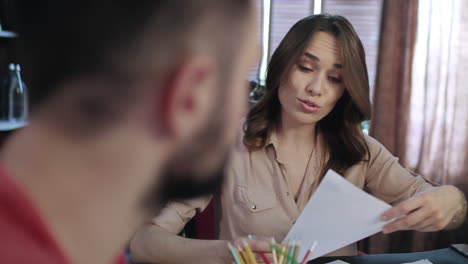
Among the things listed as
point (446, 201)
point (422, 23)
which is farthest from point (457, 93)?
point (446, 201)

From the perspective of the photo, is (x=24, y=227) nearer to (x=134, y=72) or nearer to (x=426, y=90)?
(x=134, y=72)

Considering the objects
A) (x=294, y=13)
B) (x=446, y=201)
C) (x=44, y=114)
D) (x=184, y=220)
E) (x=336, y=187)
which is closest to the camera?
(x=44, y=114)

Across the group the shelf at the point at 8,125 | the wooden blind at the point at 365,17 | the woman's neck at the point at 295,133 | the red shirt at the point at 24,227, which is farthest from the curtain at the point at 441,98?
the red shirt at the point at 24,227

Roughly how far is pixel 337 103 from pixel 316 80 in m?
0.22

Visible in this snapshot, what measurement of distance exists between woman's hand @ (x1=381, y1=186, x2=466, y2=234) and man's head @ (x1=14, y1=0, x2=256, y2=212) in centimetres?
75

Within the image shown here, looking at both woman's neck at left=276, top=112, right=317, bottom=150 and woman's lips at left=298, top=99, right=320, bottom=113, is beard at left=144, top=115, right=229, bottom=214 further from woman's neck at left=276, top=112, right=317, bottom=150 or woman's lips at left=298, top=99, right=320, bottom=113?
woman's neck at left=276, top=112, right=317, bottom=150

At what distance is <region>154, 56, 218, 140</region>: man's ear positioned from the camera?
1.10 ft

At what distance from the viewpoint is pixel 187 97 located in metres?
0.34

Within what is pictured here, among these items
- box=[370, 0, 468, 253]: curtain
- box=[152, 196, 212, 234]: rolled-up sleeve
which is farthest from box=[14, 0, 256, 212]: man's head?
box=[370, 0, 468, 253]: curtain

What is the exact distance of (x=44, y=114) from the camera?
1.06 ft

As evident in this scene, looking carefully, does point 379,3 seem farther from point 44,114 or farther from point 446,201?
point 44,114

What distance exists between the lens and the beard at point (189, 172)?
0.35 metres

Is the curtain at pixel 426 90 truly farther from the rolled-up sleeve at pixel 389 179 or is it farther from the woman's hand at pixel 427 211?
the woman's hand at pixel 427 211

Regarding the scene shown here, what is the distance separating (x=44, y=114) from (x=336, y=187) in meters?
0.73
